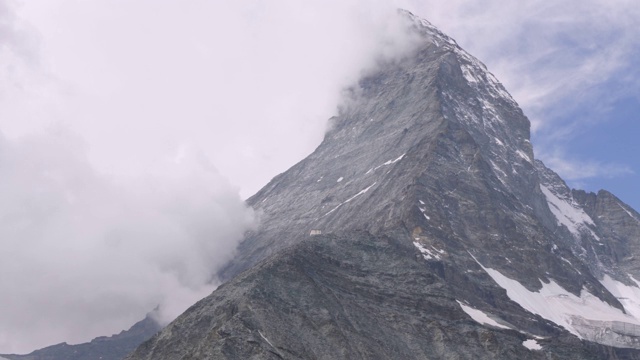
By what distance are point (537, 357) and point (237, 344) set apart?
200 feet

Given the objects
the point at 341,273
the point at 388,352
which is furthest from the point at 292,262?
the point at 388,352

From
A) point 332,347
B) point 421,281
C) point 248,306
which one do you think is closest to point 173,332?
point 248,306

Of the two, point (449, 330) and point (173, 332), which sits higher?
point (173, 332)

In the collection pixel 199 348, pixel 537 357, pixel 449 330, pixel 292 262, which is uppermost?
pixel 292 262

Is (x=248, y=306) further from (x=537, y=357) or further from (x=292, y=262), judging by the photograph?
(x=537, y=357)

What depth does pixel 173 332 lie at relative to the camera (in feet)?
530

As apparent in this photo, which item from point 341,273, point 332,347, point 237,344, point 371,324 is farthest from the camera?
point 341,273

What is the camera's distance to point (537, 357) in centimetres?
17988

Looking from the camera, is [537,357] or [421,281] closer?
[537,357]

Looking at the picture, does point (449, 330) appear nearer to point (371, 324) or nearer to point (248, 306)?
point (371, 324)

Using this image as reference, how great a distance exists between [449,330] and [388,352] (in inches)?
702

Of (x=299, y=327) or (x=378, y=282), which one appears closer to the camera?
(x=299, y=327)

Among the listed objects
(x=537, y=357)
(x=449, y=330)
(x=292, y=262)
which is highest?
(x=292, y=262)

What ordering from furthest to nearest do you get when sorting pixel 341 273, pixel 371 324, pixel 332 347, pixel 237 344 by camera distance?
pixel 341 273 < pixel 371 324 < pixel 332 347 < pixel 237 344
